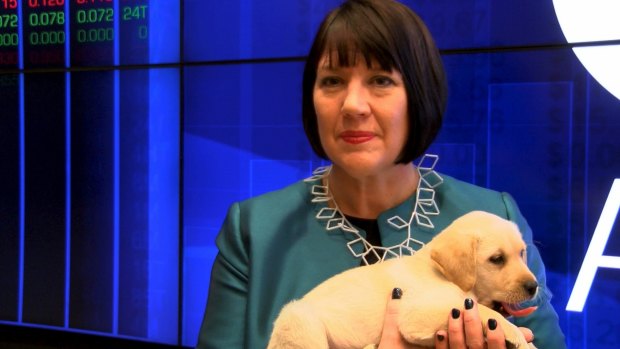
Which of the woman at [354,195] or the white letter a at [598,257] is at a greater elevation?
the woman at [354,195]

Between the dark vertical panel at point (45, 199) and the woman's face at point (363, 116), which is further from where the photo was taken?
the dark vertical panel at point (45, 199)

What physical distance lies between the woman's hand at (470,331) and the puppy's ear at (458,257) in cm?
7

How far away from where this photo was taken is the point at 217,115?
147 inches

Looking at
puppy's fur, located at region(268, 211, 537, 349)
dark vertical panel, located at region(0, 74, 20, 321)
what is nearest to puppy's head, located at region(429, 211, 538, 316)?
puppy's fur, located at region(268, 211, 537, 349)

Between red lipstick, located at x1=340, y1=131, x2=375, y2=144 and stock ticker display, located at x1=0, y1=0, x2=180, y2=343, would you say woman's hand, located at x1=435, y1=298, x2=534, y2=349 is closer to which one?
red lipstick, located at x1=340, y1=131, x2=375, y2=144

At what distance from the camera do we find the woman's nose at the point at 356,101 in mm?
1218

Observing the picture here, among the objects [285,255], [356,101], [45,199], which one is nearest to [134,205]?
[45,199]

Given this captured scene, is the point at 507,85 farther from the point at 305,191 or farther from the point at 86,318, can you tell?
the point at 86,318

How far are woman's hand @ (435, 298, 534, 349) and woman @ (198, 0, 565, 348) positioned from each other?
0.31 meters

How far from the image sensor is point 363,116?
1.24m

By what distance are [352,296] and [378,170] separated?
292 millimetres

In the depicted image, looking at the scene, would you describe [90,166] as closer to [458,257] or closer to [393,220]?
[393,220]

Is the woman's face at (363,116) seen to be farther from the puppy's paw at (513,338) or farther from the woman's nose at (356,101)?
the puppy's paw at (513,338)

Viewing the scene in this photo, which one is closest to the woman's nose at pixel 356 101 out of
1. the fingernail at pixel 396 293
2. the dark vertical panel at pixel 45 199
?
the fingernail at pixel 396 293
